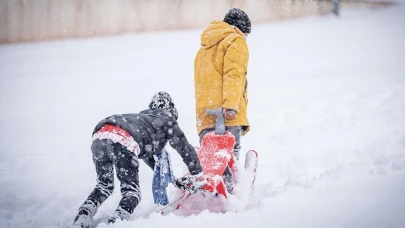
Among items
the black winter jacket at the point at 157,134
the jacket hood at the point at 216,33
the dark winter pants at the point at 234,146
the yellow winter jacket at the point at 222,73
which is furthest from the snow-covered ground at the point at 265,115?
the jacket hood at the point at 216,33

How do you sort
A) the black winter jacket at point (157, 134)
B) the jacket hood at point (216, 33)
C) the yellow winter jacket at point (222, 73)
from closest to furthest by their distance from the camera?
the black winter jacket at point (157, 134)
the yellow winter jacket at point (222, 73)
the jacket hood at point (216, 33)

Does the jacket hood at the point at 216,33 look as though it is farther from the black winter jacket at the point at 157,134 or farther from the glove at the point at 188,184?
the glove at the point at 188,184

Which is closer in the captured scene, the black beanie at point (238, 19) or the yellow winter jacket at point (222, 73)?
the yellow winter jacket at point (222, 73)

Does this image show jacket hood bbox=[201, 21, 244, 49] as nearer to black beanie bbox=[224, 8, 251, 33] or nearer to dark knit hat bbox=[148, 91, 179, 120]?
black beanie bbox=[224, 8, 251, 33]

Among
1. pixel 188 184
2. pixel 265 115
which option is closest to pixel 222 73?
pixel 188 184

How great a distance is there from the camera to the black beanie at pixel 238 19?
4.29 metres

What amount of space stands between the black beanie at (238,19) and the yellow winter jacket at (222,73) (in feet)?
0.27

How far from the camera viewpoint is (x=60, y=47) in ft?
44.3

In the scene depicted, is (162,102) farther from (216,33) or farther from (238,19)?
(238,19)

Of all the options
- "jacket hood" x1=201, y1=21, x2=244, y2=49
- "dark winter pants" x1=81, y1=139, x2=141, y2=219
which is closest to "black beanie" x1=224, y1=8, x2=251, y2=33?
"jacket hood" x1=201, y1=21, x2=244, y2=49

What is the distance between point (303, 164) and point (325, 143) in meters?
0.97

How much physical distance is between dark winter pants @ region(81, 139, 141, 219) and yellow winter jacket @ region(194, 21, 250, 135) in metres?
1.12

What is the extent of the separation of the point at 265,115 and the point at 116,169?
4747 mm

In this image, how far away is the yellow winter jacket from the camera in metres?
4.00
